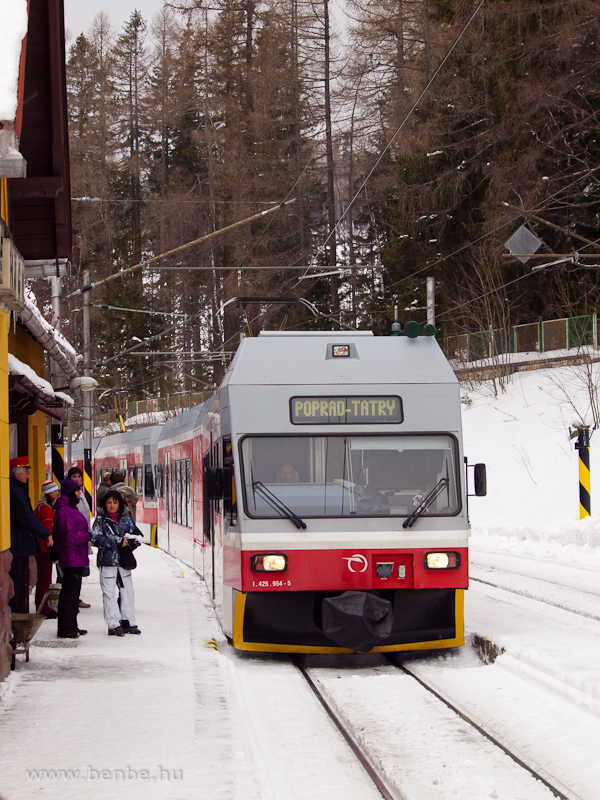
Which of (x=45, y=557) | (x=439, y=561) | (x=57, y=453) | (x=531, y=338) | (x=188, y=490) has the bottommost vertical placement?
(x=45, y=557)

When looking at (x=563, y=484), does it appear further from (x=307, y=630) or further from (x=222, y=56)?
(x=222, y=56)

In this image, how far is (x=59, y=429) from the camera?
19.9 metres

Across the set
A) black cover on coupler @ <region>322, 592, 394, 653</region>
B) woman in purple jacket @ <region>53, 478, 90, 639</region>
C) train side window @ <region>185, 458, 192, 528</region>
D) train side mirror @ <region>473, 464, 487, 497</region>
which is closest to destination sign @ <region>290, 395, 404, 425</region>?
train side mirror @ <region>473, 464, 487, 497</region>

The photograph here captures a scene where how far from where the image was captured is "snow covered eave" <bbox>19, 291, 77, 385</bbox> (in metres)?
12.7

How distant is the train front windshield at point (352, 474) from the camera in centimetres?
938

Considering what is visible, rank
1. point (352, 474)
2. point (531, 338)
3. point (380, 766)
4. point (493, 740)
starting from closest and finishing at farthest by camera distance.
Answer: point (380, 766) → point (493, 740) → point (352, 474) → point (531, 338)

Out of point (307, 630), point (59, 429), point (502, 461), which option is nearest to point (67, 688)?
point (307, 630)

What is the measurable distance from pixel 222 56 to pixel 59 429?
34462 millimetres

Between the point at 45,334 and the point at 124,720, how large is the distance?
8.17 metres

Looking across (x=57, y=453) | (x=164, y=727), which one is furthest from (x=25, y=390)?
(x=57, y=453)

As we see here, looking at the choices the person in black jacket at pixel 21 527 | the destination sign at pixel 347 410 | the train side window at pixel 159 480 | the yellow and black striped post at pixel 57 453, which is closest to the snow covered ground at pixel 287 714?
the person in black jacket at pixel 21 527

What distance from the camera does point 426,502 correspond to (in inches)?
371

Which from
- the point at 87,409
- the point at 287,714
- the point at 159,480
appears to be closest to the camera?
the point at 287,714

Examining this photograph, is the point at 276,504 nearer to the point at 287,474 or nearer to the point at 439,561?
the point at 287,474
